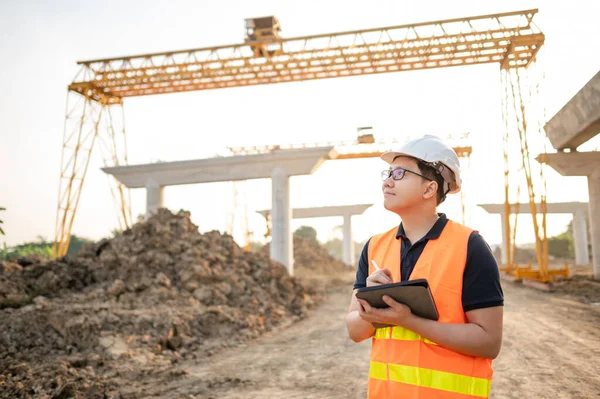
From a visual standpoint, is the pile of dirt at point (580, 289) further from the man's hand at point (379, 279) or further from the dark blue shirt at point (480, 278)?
the man's hand at point (379, 279)

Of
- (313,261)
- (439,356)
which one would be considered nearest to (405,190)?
(439,356)

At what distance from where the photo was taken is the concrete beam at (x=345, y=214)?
33.8 meters

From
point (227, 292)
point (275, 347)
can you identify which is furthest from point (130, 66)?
point (275, 347)

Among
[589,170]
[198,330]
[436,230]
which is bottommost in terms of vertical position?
[198,330]

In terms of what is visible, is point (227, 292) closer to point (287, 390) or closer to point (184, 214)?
point (184, 214)

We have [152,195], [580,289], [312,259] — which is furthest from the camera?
[312,259]

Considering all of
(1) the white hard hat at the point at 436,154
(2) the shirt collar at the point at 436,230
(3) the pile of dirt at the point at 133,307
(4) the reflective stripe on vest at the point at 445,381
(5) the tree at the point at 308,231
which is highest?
(5) the tree at the point at 308,231

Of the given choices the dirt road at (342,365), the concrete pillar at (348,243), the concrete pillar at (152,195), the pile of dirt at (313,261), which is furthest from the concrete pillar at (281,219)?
the concrete pillar at (348,243)

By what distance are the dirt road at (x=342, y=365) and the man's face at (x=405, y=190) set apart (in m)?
4.04

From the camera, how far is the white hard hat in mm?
2086

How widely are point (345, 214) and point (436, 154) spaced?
32.1 metres

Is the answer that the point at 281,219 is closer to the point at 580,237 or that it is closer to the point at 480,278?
the point at 480,278

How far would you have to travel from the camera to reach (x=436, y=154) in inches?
82.0

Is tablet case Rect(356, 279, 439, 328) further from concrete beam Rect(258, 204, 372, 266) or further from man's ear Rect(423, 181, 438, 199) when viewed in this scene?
concrete beam Rect(258, 204, 372, 266)
